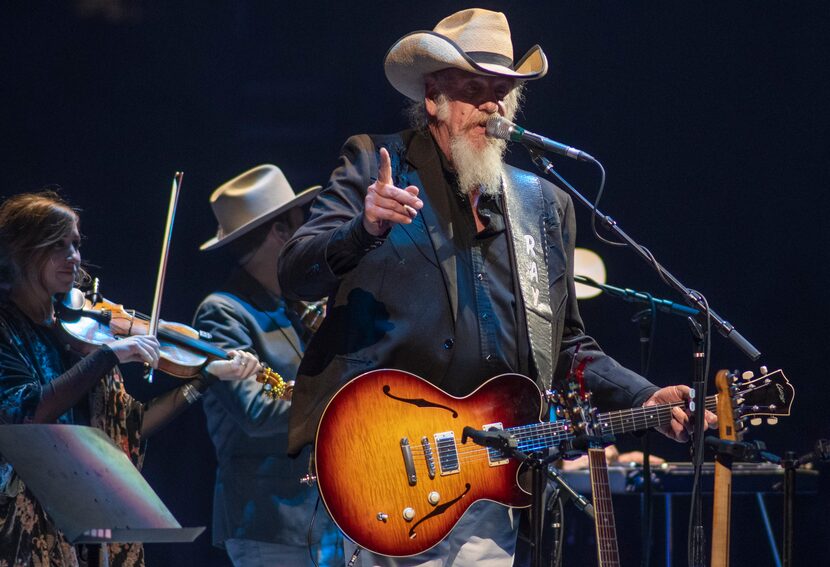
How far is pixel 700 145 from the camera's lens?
608cm

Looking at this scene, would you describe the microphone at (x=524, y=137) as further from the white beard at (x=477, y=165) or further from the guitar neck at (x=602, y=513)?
the guitar neck at (x=602, y=513)

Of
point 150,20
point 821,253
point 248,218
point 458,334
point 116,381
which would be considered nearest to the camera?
point 458,334

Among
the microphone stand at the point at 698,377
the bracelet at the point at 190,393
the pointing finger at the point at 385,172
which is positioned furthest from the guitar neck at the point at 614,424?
the bracelet at the point at 190,393

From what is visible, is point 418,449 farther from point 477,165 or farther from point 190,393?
point 190,393

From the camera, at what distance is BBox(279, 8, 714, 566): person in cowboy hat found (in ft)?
9.21

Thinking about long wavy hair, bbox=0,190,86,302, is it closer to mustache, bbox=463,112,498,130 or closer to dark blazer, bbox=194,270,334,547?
dark blazer, bbox=194,270,334,547

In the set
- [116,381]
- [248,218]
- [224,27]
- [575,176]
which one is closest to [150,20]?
[224,27]

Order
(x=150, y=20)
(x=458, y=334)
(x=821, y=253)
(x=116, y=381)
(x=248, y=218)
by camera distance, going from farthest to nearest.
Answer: (x=821, y=253) < (x=150, y=20) < (x=248, y=218) < (x=116, y=381) < (x=458, y=334)

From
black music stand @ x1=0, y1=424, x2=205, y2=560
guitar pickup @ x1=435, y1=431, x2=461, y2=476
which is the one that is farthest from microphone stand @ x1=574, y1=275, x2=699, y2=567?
black music stand @ x1=0, y1=424, x2=205, y2=560

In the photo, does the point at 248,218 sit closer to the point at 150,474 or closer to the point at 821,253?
the point at 150,474

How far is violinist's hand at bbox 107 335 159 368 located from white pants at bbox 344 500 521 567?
1.35m

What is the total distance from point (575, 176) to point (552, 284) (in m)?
3.06

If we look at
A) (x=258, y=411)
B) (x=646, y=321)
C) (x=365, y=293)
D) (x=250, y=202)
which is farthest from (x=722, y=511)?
(x=250, y=202)

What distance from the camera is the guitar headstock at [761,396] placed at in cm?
292
